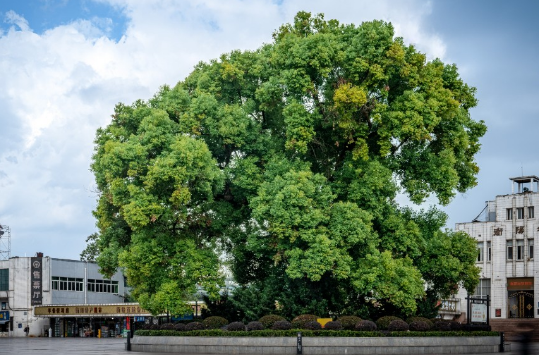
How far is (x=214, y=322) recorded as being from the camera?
3875 cm

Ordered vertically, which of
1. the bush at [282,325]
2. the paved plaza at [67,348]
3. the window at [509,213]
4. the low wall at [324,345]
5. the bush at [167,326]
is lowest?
the paved plaza at [67,348]

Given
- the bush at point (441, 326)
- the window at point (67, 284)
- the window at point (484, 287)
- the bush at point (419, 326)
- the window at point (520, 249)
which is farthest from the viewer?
the window at point (67, 284)

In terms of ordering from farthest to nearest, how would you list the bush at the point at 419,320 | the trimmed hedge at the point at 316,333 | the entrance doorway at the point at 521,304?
1. the entrance doorway at the point at 521,304
2. the bush at the point at 419,320
3. the trimmed hedge at the point at 316,333

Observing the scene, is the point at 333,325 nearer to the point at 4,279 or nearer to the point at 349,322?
the point at 349,322

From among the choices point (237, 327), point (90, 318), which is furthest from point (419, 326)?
point (90, 318)

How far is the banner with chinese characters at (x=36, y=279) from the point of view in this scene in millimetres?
75312

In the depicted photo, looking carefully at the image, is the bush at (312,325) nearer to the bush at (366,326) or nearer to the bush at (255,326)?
the bush at (366,326)

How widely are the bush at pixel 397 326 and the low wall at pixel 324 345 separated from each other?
21.6 inches

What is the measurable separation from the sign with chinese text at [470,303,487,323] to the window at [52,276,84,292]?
49.0m

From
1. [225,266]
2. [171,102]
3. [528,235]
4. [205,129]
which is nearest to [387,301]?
[225,266]

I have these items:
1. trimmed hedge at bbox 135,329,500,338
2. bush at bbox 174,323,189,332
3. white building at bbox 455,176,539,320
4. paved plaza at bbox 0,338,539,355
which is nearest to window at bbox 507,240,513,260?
white building at bbox 455,176,539,320

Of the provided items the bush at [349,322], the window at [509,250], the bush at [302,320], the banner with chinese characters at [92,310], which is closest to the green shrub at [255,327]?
the bush at [302,320]

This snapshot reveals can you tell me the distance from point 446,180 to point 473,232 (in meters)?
28.1

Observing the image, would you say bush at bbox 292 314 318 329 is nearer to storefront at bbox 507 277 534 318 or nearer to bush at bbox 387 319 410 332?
bush at bbox 387 319 410 332
